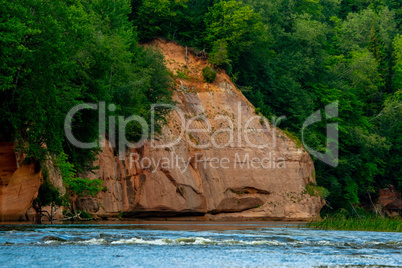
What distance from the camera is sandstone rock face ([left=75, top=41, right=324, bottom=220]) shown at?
151 ft

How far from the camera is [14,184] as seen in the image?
93.7 ft

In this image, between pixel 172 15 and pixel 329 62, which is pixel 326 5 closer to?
pixel 329 62

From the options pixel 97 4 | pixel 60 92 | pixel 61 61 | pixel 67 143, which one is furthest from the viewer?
pixel 97 4

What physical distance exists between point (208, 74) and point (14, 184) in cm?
3135

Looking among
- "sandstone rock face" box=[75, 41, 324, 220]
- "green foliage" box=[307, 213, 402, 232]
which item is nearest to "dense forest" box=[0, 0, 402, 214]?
"sandstone rock face" box=[75, 41, 324, 220]

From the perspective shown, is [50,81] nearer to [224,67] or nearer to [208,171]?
[208,171]

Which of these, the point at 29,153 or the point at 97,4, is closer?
the point at 29,153

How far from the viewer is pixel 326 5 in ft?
313

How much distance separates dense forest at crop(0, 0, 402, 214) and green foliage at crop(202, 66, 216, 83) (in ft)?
3.82

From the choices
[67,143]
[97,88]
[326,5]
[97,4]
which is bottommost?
[67,143]

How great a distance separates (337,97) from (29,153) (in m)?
43.3

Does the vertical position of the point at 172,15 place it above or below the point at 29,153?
above

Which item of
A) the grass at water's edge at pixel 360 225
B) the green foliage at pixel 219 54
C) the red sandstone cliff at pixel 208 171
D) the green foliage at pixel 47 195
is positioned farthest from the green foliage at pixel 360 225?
the green foliage at pixel 219 54

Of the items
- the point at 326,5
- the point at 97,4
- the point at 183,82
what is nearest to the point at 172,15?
the point at 183,82
